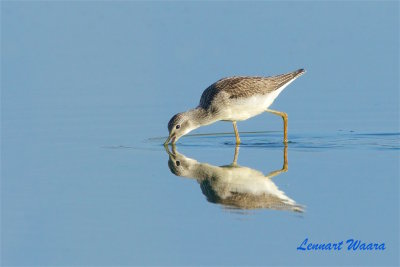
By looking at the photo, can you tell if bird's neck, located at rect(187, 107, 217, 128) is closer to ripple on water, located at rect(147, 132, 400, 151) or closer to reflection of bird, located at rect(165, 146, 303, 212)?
ripple on water, located at rect(147, 132, 400, 151)

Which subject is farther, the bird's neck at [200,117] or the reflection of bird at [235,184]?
the bird's neck at [200,117]

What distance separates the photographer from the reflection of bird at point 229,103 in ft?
56.1

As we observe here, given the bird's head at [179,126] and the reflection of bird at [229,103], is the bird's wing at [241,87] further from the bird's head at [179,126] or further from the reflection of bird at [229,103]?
the bird's head at [179,126]

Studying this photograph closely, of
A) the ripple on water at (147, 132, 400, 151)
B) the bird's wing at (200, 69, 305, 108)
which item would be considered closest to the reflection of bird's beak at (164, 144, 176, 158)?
the ripple on water at (147, 132, 400, 151)

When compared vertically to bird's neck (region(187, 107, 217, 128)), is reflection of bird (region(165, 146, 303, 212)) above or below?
below

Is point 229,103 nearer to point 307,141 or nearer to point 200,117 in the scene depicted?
point 200,117

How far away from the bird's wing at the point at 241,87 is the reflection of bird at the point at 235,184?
1550 millimetres

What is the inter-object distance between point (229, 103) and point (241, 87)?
1.25 feet

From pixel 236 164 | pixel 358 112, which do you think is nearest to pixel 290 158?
pixel 236 164

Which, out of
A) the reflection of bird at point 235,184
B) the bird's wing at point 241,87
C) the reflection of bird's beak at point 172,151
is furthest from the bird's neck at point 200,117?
the reflection of bird at point 235,184

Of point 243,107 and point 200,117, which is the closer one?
point 243,107

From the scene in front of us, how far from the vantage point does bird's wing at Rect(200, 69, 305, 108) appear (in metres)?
17.1

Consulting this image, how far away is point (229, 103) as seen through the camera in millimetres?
17094

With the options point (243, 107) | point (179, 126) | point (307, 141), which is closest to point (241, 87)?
point (243, 107)
